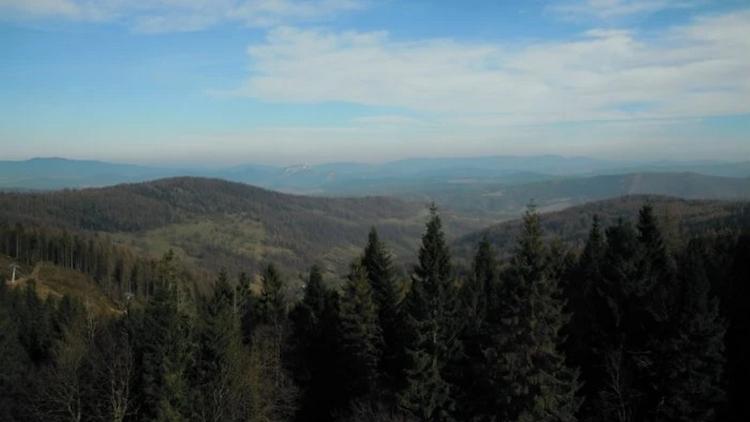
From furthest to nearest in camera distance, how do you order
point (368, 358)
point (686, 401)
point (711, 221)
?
1. point (711, 221)
2. point (368, 358)
3. point (686, 401)

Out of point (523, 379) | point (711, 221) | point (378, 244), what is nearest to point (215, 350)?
point (378, 244)

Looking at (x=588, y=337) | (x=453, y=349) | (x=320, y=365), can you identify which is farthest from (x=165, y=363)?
(x=588, y=337)

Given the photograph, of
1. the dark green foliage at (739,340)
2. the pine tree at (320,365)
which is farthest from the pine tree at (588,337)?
the pine tree at (320,365)

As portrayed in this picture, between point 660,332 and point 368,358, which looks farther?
point 368,358

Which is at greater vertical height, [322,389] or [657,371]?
[657,371]

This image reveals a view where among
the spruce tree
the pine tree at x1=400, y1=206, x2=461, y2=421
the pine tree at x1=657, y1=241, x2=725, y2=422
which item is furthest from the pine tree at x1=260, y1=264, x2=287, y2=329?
the pine tree at x1=657, y1=241, x2=725, y2=422

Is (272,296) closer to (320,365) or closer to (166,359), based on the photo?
(320,365)

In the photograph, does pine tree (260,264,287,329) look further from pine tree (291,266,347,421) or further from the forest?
pine tree (291,266,347,421)

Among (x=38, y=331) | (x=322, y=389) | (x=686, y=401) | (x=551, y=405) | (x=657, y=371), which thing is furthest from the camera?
(x=38, y=331)

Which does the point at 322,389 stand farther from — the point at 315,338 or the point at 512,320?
the point at 512,320

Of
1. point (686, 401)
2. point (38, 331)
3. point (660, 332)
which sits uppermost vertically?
point (660, 332)
